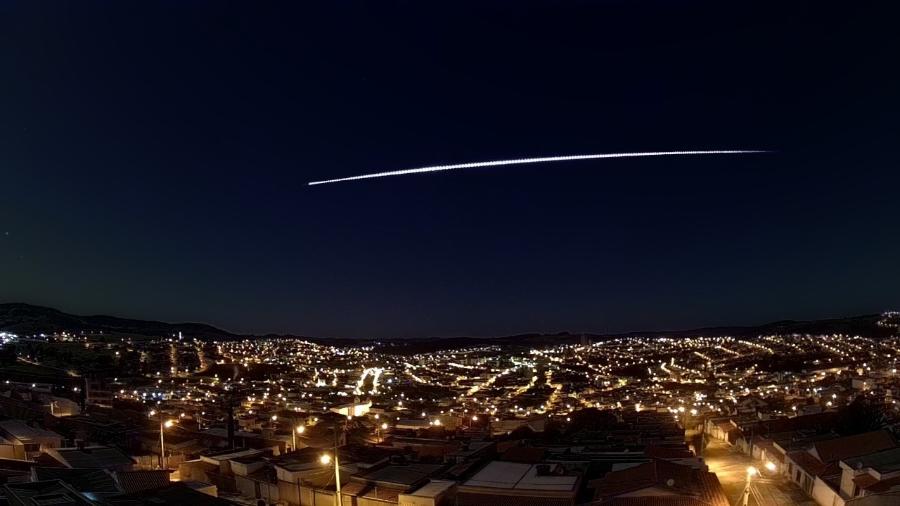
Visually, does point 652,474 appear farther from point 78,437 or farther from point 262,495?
point 78,437

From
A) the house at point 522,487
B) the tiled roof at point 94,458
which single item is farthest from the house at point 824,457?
the tiled roof at point 94,458

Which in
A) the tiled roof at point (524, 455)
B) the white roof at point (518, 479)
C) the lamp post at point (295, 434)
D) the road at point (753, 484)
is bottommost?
the road at point (753, 484)

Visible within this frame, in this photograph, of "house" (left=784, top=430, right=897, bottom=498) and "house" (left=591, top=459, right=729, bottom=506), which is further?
"house" (left=784, top=430, right=897, bottom=498)

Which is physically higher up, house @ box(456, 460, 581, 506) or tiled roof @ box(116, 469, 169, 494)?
tiled roof @ box(116, 469, 169, 494)

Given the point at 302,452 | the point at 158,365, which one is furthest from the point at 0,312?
the point at 302,452

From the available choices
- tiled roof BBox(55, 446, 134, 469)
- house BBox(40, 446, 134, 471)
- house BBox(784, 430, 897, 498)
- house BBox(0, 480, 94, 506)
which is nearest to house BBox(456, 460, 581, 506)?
house BBox(784, 430, 897, 498)

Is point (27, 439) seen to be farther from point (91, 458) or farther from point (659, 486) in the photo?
point (659, 486)

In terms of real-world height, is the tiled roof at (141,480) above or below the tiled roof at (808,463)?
above

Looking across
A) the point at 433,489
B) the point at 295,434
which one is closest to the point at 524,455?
the point at 433,489

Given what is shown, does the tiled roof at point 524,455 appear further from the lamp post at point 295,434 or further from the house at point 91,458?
the house at point 91,458

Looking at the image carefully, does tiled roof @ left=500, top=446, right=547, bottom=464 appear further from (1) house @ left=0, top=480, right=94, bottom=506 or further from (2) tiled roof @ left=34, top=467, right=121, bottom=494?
(1) house @ left=0, top=480, right=94, bottom=506
